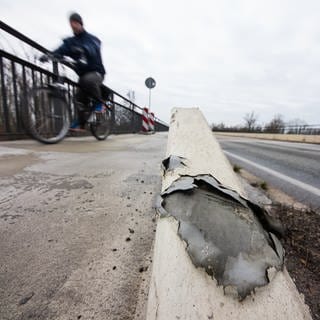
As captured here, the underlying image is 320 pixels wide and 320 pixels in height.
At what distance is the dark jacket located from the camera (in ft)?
9.86

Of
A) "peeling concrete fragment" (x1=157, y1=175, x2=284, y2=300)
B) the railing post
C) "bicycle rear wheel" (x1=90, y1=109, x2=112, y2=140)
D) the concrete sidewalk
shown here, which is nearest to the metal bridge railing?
the railing post

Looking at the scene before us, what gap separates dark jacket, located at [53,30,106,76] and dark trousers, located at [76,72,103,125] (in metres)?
0.09

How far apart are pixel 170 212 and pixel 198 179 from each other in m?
0.20

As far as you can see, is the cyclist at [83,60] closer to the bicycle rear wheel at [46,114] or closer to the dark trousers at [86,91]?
the dark trousers at [86,91]

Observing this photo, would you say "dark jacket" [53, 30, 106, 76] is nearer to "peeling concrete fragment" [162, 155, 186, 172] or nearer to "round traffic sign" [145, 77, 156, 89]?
"peeling concrete fragment" [162, 155, 186, 172]

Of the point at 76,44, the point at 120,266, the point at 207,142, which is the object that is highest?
the point at 76,44

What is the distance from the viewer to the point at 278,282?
43cm

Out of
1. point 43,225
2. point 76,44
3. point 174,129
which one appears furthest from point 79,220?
point 76,44

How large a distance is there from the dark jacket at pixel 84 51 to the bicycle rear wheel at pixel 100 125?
0.86 metres

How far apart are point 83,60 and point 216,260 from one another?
11.4 feet

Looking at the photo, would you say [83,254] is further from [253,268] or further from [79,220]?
[253,268]

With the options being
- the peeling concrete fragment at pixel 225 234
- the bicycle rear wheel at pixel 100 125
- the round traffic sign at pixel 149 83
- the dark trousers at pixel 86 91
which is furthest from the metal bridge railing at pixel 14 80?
the round traffic sign at pixel 149 83

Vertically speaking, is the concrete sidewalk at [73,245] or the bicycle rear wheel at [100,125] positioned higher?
the bicycle rear wheel at [100,125]

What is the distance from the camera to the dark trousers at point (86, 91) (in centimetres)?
332
